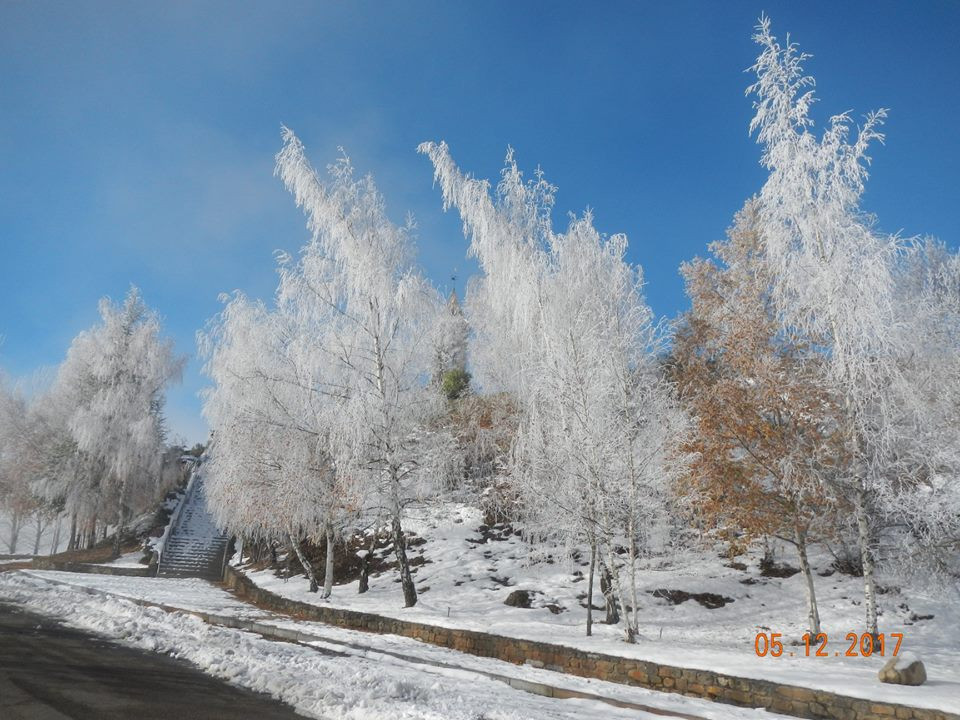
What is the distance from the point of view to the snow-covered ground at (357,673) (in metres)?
6.20

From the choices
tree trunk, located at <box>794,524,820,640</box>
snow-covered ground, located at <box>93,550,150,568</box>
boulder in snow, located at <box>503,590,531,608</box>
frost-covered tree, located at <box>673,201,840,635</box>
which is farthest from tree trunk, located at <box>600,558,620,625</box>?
snow-covered ground, located at <box>93,550,150,568</box>

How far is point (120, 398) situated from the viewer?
2789 cm

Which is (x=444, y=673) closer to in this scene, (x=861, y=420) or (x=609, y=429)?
(x=609, y=429)

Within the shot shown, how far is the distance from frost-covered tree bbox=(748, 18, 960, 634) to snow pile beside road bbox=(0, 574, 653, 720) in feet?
21.9

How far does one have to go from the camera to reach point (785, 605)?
1424cm

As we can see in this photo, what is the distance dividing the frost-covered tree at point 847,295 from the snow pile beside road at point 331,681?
669cm

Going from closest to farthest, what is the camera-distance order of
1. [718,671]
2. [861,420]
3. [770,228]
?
[718,671] → [861,420] → [770,228]

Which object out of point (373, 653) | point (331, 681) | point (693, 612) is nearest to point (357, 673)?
point (331, 681)

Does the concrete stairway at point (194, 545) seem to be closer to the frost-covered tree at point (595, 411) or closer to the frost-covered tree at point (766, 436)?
the frost-covered tree at point (595, 411)

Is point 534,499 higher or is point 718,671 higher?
point 534,499

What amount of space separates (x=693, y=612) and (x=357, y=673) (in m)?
10.3

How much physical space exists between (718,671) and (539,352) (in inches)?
289

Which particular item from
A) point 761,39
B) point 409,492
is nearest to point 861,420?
point 761,39

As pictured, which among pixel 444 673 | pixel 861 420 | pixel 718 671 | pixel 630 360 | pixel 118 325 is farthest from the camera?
pixel 118 325
